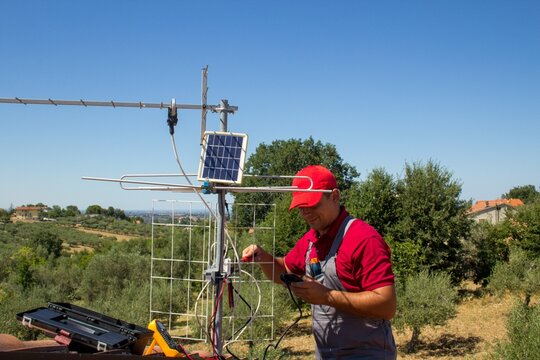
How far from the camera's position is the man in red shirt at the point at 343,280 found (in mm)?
2090

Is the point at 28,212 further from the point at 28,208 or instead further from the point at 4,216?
the point at 4,216

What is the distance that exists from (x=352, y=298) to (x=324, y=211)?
0.46 m

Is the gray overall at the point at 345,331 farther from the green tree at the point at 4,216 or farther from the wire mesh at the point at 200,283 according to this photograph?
the green tree at the point at 4,216

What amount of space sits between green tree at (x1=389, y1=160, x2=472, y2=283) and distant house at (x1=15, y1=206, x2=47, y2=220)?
1899 inches

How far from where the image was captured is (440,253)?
58.6 feet

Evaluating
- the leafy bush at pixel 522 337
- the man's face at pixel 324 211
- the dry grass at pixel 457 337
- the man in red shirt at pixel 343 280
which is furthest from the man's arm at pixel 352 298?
the dry grass at pixel 457 337

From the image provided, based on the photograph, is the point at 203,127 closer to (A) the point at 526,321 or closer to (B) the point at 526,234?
(A) the point at 526,321

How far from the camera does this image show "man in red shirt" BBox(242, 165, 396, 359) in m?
2.09

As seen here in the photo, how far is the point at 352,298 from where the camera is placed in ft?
6.83

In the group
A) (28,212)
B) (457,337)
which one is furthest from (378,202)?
(28,212)

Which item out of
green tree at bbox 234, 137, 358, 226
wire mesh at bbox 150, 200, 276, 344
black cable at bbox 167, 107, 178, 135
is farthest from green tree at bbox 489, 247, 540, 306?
green tree at bbox 234, 137, 358, 226

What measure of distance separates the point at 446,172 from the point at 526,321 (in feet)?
36.9

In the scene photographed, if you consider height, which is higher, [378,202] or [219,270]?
[378,202]

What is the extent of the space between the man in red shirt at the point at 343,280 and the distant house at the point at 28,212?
58673 mm
